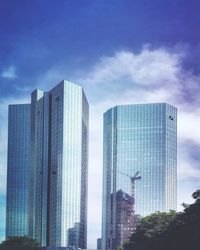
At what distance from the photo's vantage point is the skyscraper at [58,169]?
185625mm

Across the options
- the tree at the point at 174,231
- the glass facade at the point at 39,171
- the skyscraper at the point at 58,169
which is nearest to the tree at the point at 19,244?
the tree at the point at 174,231

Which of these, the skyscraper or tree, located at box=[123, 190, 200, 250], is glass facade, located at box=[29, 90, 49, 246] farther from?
tree, located at box=[123, 190, 200, 250]

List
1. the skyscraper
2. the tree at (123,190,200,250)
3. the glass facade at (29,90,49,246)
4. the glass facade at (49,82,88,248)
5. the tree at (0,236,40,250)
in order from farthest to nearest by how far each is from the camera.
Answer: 1. the glass facade at (29,90,49,246)
2. the skyscraper
3. the glass facade at (49,82,88,248)
4. the tree at (0,236,40,250)
5. the tree at (123,190,200,250)

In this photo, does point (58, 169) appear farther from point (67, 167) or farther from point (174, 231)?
point (174, 231)

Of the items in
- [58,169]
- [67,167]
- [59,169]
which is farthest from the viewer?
[67,167]

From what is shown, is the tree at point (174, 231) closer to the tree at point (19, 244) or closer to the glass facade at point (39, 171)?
the tree at point (19, 244)

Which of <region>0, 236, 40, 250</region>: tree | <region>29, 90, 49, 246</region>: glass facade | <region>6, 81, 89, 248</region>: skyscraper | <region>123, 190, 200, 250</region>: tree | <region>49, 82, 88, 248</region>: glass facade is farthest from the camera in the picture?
<region>29, 90, 49, 246</region>: glass facade

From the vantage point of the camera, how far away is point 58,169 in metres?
189

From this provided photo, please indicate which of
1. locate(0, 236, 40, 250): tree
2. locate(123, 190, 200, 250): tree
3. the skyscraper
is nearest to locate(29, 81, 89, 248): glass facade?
the skyscraper

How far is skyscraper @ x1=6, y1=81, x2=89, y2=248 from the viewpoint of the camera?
185625 mm

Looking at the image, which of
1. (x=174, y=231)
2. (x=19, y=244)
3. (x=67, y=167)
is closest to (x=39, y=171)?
A: (x=67, y=167)

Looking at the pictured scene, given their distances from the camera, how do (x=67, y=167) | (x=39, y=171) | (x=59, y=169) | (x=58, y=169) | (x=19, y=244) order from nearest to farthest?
(x=19, y=244)
(x=59, y=169)
(x=58, y=169)
(x=67, y=167)
(x=39, y=171)

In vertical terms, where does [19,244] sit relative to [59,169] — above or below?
below

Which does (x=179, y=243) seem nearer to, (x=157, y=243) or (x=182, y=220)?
(x=182, y=220)
